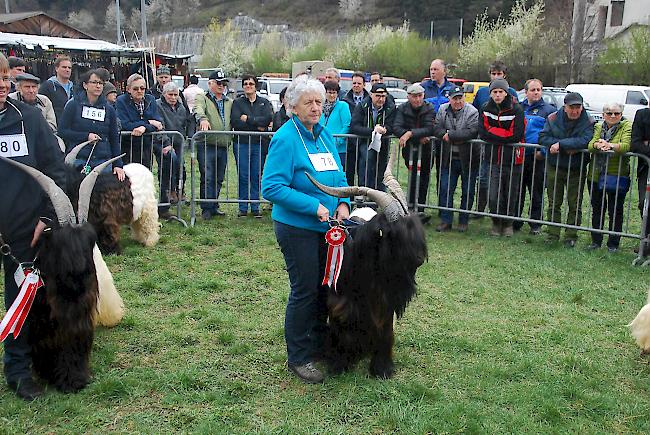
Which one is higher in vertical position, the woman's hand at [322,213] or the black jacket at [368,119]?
the black jacket at [368,119]

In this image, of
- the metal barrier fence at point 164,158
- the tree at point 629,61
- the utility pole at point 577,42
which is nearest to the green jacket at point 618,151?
the metal barrier fence at point 164,158

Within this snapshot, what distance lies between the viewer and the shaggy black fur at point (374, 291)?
161 inches

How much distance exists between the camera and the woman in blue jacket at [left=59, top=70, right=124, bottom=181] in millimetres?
7132

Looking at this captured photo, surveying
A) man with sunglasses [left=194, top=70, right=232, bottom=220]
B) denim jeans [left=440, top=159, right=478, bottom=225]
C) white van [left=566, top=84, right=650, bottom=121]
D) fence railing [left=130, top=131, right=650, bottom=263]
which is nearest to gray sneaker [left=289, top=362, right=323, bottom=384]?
fence railing [left=130, top=131, right=650, bottom=263]

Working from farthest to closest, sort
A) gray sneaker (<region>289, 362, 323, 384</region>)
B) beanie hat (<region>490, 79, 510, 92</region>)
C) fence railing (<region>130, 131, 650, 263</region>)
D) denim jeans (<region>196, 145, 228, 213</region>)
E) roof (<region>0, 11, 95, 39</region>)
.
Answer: roof (<region>0, 11, 95, 39</region>) → denim jeans (<region>196, 145, 228, 213</region>) → beanie hat (<region>490, 79, 510, 92</region>) → fence railing (<region>130, 131, 650, 263</region>) → gray sneaker (<region>289, 362, 323, 384</region>)

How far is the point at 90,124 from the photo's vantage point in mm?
7172

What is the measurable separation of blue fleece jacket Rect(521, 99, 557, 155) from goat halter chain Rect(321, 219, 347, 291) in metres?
5.42

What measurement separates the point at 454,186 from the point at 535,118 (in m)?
1.49

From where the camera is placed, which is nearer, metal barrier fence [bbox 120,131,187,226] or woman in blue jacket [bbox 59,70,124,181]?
woman in blue jacket [bbox 59,70,124,181]

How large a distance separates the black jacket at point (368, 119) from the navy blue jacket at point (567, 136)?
2.14 meters

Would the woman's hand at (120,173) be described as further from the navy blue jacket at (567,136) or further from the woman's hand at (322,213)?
the navy blue jacket at (567,136)

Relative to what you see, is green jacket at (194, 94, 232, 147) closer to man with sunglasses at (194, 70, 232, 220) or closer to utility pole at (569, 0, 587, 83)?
man with sunglasses at (194, 70, 232, 220)

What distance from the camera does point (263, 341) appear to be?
5117 millimetres

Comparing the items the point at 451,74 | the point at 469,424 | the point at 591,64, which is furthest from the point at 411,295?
the point at 451,74
